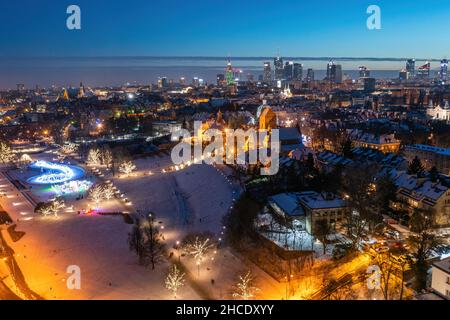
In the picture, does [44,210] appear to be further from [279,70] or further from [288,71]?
[279,70]

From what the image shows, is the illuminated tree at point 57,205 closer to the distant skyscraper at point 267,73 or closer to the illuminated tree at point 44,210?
the illuminated tree at point 44,210

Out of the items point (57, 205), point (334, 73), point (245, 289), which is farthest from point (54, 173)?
point (334, 73)

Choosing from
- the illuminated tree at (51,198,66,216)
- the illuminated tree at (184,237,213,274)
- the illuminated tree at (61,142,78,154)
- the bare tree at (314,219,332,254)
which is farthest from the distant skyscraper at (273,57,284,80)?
the illuminated tree at (184,237,213,274)

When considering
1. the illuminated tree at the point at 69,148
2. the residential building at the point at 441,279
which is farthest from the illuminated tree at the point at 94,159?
the residential building at the point at 441,279

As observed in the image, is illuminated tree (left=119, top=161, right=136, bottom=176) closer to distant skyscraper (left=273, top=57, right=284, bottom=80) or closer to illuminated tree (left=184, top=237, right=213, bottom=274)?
illuminated tree (left=184, top=237, right=213, bottom=274)
